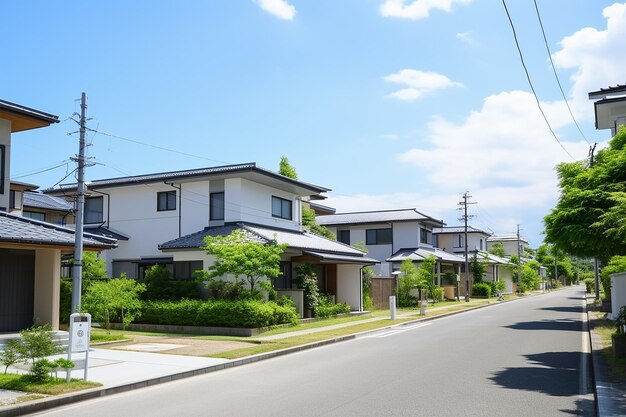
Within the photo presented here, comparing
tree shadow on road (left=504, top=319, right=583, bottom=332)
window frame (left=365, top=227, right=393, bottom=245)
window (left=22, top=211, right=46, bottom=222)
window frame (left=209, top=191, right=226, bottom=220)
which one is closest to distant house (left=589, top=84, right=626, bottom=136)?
tree shadow on road (left=504, top=319, right=583, bottom=332)

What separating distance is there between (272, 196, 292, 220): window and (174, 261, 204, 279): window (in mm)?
5823

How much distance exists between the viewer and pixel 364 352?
55.0 feet

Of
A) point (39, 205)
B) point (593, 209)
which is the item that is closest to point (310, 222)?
point (39, 205)

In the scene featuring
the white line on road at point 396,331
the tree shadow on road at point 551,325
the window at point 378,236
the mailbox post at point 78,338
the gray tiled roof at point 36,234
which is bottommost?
the white line on road at point 396,331

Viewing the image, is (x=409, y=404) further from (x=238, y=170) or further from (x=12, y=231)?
(x=238, y=170)

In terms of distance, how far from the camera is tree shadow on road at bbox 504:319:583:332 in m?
23.6

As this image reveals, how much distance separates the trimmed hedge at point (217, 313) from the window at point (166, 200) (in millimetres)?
7134

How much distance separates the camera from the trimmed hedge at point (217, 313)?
22.7 metres

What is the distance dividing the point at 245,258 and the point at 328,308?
731cm

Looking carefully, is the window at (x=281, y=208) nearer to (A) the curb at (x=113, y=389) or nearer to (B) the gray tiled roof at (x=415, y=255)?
(A) the curb at (x=113, y=389)

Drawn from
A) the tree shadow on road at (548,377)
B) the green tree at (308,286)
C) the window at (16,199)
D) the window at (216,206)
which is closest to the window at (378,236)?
the green tree at (308,286)

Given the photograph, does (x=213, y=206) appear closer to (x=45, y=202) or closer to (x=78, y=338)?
(x=45, y=202)

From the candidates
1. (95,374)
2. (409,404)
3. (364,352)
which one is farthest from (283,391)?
(364,352)

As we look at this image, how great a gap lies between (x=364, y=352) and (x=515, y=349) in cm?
422
